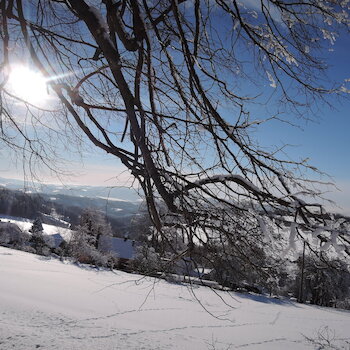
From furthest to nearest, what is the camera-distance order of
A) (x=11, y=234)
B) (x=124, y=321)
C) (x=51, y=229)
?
1. (x=51, y=229)
2. (x=11, y=234)
3. (x=124, y=321)

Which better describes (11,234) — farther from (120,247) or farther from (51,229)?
(51,229)

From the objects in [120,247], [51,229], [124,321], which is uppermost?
[51,229]

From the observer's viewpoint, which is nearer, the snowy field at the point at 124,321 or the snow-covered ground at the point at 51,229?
the snowy field at the point at 124,321

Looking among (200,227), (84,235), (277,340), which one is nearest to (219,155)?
(200,227)

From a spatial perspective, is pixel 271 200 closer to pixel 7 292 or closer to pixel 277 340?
pixel 7 292

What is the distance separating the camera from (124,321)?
9.16 metres

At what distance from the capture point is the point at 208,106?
1.75 meters

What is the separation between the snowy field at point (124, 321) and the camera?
6.86 m

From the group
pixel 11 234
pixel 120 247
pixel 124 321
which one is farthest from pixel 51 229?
pixel 124 321

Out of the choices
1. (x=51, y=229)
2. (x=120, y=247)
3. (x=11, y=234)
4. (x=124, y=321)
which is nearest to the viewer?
(x=124, y=321)

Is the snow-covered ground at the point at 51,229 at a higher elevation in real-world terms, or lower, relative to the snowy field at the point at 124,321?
higher

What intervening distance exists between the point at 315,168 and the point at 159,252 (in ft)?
3.81

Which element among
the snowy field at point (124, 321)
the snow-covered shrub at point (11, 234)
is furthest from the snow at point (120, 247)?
the snowy field at point (124, 321)

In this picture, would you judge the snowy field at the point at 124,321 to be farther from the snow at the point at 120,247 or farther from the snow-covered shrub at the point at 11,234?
the snow-covered shrub at the point at 11,234
